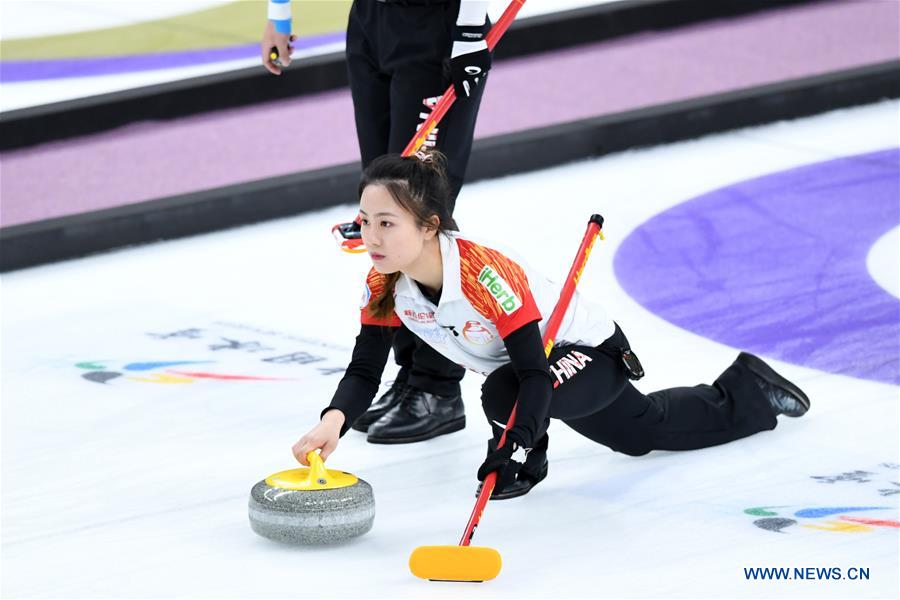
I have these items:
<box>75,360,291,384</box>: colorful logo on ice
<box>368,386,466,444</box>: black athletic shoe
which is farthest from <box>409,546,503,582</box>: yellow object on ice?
<box>75,360,291,384</box>: colorful logo on ice

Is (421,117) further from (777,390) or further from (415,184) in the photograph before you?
(777,390)

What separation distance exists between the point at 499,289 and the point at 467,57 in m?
0.77

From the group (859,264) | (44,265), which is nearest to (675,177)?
(859,264)

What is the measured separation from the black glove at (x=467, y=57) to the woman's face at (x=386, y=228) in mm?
717

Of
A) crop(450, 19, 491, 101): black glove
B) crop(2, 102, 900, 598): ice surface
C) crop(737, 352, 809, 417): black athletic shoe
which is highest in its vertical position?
crop(450, 19, 491, 101): black glove

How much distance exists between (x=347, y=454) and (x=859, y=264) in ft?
6.01

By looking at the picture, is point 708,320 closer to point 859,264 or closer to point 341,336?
point 859,264

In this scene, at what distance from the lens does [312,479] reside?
2.62 m

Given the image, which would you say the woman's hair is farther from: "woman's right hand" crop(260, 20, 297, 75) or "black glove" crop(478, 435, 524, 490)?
"woman's right hand" crop(260, 20, 297, 75)

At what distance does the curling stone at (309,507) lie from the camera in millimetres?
2600

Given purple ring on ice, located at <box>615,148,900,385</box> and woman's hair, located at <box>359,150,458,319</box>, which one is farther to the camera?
purple ring on ice, located at <box>615,148,900,385</box>

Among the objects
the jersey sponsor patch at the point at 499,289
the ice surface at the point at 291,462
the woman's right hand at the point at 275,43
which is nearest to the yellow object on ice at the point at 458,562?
the ice surface at the point at 291,462

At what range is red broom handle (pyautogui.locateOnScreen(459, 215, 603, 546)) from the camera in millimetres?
2555

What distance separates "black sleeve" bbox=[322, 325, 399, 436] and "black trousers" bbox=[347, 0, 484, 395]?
558mm
